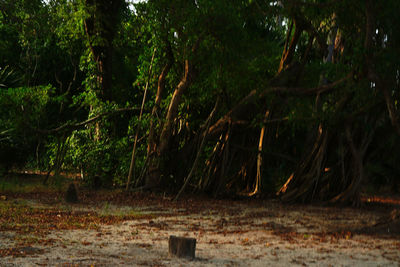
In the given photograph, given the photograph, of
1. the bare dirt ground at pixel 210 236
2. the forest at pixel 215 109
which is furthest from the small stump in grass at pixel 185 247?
the forest at pixel 215 109

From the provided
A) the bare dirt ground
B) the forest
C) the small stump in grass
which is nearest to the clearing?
the bare dirt ground

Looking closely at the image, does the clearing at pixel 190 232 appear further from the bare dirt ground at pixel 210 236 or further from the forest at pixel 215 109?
the forest at pixel 215 109

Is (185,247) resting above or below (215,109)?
below

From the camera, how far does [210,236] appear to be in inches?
338

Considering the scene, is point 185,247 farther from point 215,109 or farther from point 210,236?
point 215,109

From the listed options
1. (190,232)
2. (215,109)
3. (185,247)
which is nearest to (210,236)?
(190,232)

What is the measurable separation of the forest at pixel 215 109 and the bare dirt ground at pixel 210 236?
75.5 inches

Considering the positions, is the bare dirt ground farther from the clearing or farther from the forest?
the forest

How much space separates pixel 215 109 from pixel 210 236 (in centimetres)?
671

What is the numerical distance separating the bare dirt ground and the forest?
1919 mm

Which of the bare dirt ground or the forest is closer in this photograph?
the bare dirt ground

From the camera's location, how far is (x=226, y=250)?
742cm

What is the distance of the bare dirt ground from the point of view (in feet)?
22.0

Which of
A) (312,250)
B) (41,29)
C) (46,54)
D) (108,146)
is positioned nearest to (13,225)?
(312,250)
